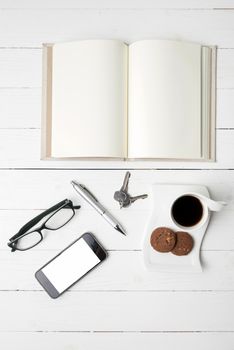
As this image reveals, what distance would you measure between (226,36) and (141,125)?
257mm

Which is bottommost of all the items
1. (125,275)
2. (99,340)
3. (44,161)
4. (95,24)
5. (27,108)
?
(99,340)

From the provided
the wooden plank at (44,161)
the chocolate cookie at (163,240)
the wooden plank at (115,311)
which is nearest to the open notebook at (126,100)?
the wooden plank at (44,161)

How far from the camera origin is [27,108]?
0.78m

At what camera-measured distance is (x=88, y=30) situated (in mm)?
784

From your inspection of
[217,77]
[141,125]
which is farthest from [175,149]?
[217,77]

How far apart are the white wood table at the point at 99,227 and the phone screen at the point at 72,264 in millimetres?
17

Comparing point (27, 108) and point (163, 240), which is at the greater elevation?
point (27, 108)

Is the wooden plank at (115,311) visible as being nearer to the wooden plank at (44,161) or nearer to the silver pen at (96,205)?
the silver pen at (96,205)

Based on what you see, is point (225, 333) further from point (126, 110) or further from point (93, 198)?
point (126, 110)

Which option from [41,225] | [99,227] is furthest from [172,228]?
[41,225]

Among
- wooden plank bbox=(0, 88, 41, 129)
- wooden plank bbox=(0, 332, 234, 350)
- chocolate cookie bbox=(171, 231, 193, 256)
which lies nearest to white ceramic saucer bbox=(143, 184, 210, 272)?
chocolate cookie bbox=(171, 231, 193, 256)

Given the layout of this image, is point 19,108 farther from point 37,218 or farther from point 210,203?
point 210,203

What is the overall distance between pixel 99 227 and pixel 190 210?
18 centimetres

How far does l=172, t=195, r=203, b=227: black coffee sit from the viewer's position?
727mm
